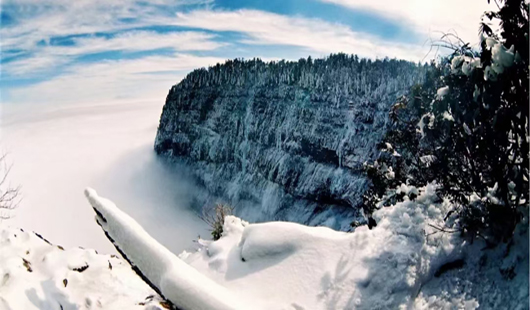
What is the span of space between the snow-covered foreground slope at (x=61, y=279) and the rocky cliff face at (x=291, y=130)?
4307 centimetres

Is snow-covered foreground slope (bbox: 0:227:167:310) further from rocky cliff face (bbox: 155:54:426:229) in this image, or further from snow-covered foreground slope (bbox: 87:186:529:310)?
rocky cliff face (bbox: 155:54:426:229)

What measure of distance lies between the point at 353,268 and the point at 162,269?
10.4 feet

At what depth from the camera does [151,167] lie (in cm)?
13312

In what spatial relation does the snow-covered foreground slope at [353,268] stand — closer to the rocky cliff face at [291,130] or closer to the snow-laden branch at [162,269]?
the snow-laden branch at [162,269]

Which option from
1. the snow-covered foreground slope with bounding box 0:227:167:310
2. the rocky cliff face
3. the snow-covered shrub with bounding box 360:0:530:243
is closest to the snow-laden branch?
the snow-covered foreground slope with bounding box 0:227:167:310

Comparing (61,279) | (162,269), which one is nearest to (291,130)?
(162,269)

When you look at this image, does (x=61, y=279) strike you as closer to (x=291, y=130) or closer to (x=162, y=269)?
(x=162, y=269)

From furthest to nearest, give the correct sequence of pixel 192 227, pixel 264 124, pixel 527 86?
pixel 192 227
pixel 264 124
pixel 527 86

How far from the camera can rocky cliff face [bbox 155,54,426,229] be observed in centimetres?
6216

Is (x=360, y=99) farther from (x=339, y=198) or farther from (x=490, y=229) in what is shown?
(x=490, y=229)

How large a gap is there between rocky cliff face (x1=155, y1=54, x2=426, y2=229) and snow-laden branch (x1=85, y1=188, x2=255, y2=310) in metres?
42.6

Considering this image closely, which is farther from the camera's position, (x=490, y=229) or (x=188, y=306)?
(x=490, y=229)

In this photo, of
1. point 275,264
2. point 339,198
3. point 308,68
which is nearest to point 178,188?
point 308,68

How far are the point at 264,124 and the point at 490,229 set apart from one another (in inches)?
3065
